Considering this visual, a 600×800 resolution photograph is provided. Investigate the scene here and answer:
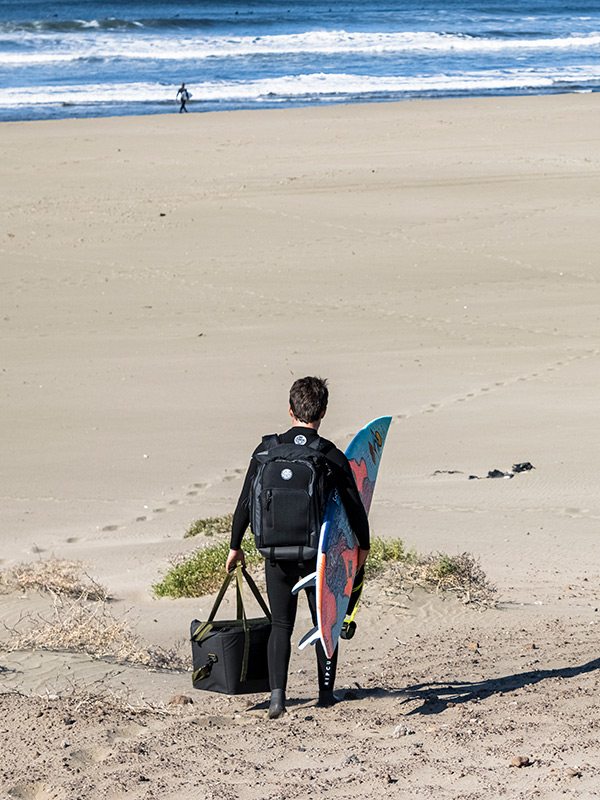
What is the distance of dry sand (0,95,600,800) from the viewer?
4.58m

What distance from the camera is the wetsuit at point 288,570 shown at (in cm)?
490

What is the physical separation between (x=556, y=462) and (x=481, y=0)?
84.7 metres

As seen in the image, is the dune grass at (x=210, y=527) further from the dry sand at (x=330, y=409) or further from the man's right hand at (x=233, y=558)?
the man's right hand at (x=233, y=558)

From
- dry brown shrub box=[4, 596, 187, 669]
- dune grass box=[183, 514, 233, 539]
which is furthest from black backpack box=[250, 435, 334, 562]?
dune grass box=[183, 514, 233, 539]

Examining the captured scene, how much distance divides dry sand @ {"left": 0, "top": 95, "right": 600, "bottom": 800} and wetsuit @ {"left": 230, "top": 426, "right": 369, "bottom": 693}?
0.68ft

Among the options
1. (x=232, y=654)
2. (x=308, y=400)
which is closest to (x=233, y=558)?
(x=232, y=654)

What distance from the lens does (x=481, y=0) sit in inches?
3489

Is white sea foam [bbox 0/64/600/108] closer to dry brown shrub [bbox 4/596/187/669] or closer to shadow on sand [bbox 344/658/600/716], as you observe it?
dry brown shrub [bbox 4/596/187/669]

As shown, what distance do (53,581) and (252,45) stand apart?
5368cm

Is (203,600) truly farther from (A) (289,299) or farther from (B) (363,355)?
(A) (289,299)

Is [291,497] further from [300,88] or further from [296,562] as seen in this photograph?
[300,88]

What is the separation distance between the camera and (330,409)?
38.8ft

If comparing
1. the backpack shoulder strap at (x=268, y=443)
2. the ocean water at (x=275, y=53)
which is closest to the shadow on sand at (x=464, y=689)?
the backpack shoulder strap at (x=268, y=443)

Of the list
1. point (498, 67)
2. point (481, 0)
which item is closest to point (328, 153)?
point (498, 67)
